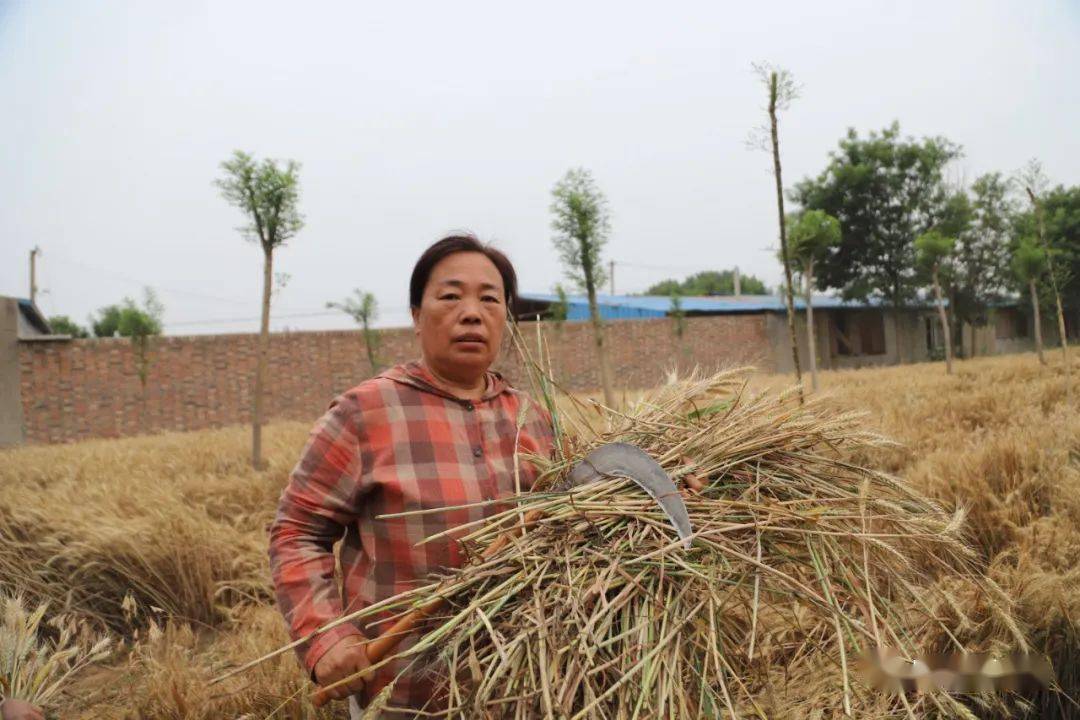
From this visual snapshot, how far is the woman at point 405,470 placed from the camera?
139 cm

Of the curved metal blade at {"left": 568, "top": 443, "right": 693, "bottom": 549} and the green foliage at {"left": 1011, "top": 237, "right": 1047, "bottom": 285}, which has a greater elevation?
the green foliage at {"left": 1011, "top": 237, "right": 1047, "bottom": 285}

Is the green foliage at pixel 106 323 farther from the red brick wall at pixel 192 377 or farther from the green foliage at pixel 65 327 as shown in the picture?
the red brick wall at pixel 192 377

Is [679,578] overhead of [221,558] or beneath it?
overhead

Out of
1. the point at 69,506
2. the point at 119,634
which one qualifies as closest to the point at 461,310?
the point at 119,634

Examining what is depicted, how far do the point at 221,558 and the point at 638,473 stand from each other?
10.3 ft

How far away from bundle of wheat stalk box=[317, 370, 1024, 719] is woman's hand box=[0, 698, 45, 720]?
1.31 meters

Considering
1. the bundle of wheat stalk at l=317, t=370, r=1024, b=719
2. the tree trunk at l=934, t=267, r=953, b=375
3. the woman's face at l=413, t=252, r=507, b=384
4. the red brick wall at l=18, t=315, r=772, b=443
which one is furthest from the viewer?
the red brick wall at l=18, t=315, r=772, b=443

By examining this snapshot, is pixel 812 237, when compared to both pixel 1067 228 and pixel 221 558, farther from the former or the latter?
pixel 1067 228

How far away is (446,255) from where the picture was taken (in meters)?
1.60

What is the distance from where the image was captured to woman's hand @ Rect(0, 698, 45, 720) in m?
1.91

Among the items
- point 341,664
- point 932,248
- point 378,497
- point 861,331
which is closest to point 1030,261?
point 932,248

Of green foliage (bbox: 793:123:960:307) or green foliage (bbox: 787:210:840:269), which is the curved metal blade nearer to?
green foliage (bbox: 787:210:840:269)

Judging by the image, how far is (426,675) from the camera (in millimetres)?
1220

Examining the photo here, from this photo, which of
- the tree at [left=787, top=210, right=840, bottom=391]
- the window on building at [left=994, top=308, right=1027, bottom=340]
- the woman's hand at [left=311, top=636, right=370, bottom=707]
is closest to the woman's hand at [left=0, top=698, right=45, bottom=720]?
the woman's hand at [left=311, top=636, right=370, bottom=707]
